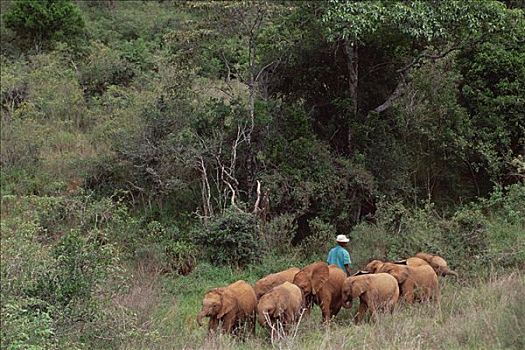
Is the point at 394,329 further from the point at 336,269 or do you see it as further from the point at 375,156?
the point at 375,156

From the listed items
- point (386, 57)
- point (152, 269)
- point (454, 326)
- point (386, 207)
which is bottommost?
point (152, 269)

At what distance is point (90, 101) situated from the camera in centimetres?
2203

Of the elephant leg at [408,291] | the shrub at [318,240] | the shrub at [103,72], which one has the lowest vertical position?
the shrub at [318,240]

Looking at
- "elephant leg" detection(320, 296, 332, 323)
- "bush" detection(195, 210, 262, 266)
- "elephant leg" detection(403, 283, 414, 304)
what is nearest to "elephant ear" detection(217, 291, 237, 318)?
"elephant leg" detection(320, 296, 332, 323)

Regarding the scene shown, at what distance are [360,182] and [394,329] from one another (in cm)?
774

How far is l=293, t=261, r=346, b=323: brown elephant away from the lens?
9.59m

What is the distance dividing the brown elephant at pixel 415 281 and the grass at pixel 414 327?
22cm

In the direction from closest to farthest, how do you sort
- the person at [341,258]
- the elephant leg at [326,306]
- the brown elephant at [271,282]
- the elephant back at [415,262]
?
the elephant leg at [326,306] < the brown elephant at [271,282] < the elephant back at [415,262] < the person at [341,258]

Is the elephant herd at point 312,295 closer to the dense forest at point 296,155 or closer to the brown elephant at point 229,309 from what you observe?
the brown elephant at point 229,309

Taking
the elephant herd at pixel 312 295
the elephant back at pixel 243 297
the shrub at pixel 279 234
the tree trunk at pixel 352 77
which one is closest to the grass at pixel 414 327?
the elephant herd at pixel 312 295

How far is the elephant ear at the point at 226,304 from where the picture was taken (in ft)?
29.9

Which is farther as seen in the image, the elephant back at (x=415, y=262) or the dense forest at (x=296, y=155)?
the dense forest at (x=296, y=155)

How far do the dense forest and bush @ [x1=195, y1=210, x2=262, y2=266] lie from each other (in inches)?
1.1

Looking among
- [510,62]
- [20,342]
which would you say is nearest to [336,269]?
[20,342]
